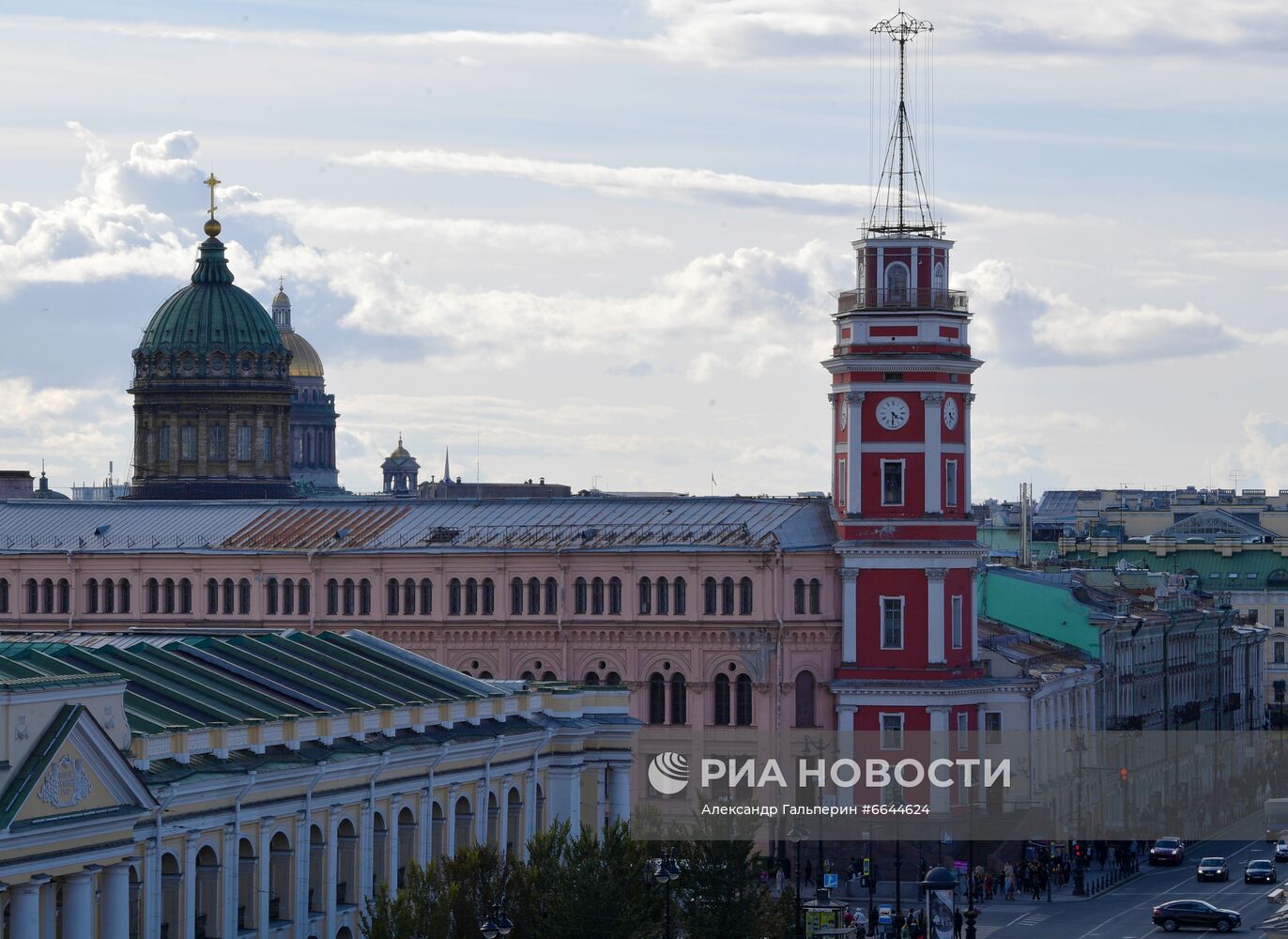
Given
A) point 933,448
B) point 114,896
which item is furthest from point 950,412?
point 114,896

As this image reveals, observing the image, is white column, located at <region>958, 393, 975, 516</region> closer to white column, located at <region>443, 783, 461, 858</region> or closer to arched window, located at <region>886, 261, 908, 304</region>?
arched window, located at <region>886, 261, 908, 304</region>

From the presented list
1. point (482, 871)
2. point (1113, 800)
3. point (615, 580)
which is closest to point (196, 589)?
point (615, 580)

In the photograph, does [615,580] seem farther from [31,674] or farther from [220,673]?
[31,674]

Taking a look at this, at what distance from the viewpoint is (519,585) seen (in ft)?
439

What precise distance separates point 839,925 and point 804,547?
108ft

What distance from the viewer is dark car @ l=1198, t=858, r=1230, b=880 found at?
12625cm

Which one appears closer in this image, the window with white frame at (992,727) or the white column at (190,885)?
the white column at (190,885)

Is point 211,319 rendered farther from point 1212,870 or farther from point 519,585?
point 1212,870

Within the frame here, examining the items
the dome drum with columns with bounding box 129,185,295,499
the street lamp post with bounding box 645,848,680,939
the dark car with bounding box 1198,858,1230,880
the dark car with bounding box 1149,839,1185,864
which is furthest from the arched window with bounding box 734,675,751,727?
the street lamp post with bounding box 645,848,680,939

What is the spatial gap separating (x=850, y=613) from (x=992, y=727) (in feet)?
23.2

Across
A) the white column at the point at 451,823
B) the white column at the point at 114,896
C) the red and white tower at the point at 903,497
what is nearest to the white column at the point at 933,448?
the red and white tower at the point at 903,497

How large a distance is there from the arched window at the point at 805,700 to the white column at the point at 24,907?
6278cm

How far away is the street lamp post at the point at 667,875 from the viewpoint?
81.5 metres

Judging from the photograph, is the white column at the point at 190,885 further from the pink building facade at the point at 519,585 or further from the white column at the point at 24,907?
the pink building facade at the point at 519,585
